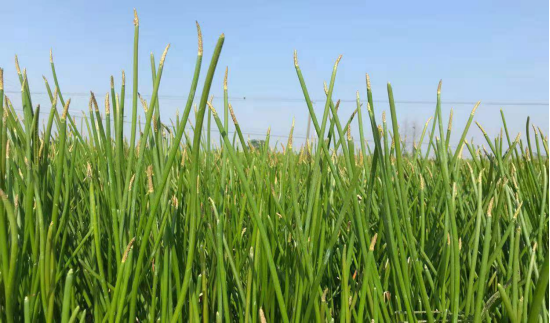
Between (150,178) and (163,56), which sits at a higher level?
(163,56)

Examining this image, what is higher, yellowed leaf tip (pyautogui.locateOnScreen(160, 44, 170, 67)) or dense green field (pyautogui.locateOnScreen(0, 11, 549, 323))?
yellowed leaf tip (pyautogui.locateOnScreen(160, 44, 170, 67))

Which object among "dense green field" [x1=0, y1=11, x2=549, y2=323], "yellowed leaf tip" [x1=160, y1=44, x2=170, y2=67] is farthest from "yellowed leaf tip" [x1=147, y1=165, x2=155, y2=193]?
"yellowed leaf tip" [x1=160, y1=44, x2=170, y2=67]

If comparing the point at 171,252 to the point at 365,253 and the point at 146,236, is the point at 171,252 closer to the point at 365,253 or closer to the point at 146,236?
the point at 146,236

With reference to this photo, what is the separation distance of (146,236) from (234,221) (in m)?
0.32

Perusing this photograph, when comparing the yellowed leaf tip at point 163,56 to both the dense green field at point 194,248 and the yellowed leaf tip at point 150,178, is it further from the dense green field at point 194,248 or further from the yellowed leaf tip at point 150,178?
the yellowed leaf tip at point 150,178

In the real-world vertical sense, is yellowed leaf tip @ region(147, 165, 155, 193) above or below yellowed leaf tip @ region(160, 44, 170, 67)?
below

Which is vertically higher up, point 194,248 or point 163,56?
point 163,56

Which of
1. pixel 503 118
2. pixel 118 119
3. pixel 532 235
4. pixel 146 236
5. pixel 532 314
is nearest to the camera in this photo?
pixel 532 314

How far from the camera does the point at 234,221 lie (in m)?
0.77

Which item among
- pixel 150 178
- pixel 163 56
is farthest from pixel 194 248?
pixel 163 56

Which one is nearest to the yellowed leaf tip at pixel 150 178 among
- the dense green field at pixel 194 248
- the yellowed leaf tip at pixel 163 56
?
the dense green field at pixel 194 248

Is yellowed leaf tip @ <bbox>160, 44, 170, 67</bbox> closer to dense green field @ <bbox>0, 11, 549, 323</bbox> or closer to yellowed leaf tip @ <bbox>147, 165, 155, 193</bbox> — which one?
dense green field @ <bbox>0, 11, 549, 323</bbox>

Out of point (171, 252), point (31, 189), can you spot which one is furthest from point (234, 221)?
point (31, 189)

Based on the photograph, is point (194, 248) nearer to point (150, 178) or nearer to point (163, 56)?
point (150, 178)
